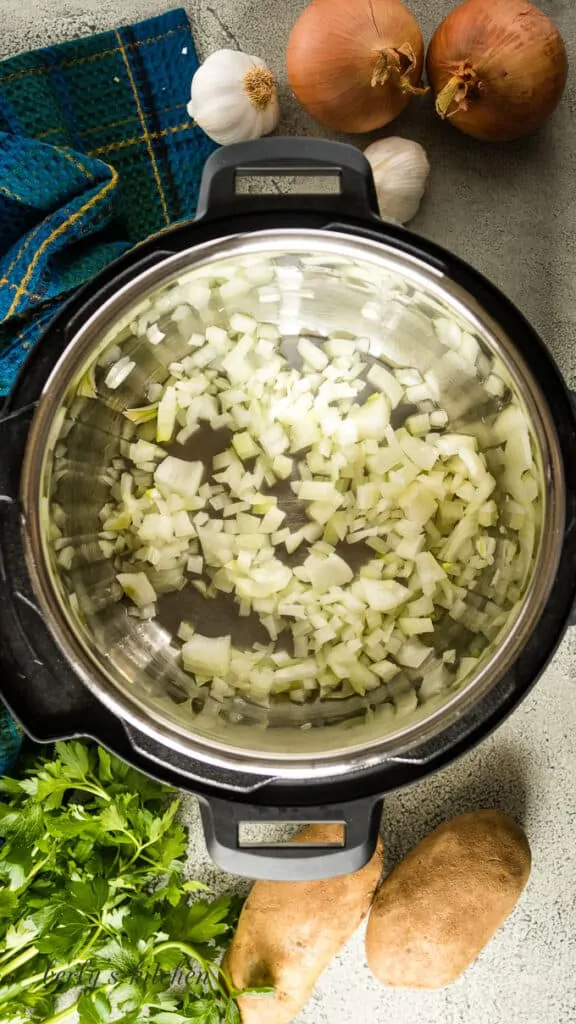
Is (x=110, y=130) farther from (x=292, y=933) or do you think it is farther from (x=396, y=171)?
(x=292, y=933)

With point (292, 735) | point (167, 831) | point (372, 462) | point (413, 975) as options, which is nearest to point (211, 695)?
point (292, 735)

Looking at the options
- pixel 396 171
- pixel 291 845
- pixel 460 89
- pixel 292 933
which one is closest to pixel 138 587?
pixel 291 845

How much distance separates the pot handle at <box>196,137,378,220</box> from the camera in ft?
2.77

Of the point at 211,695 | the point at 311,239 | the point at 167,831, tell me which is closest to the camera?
the point at 311,239

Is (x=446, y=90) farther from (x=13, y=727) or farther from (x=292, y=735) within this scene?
(x=13, y=727)

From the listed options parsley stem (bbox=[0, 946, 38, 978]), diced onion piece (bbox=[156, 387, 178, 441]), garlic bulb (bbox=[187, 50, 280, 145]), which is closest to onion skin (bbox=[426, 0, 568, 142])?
garlic bulb (bbox=[187, 50, 280, 145])

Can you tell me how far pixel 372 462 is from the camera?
1063 mm

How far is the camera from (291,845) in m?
0.86

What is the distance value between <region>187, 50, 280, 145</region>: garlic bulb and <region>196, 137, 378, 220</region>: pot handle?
0.95 ft

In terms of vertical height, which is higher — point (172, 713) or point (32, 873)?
point (172, 713)

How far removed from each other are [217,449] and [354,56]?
1.63 feet

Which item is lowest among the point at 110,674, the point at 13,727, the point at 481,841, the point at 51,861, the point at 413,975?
Result: the point at 413,975

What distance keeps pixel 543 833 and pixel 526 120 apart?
0.92m

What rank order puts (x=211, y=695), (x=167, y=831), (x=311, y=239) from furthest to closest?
1. (x=167, y=831)
2. (x=211, y=695)
3. (x=311, y=239)
